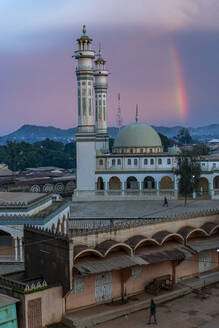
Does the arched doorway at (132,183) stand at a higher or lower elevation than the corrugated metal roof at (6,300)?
higher

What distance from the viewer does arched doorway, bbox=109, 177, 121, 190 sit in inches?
1941

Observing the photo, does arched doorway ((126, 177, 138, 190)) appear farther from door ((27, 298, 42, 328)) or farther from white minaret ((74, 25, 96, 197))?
door ((27, 298, 42, 328))

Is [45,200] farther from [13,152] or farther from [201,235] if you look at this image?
[13,152]

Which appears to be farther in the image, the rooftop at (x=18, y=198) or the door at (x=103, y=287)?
the rooftop at (x=18, y=198)

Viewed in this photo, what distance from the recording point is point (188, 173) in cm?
4353

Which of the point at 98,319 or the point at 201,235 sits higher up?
the point at 201,235

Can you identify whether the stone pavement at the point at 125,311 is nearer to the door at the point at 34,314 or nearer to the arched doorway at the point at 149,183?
the door at the point at 34,314

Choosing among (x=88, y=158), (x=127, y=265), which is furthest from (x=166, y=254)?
(x=88, y=158)

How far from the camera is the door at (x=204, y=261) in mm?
22191

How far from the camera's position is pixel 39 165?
317 feet

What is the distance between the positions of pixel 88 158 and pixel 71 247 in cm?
3010

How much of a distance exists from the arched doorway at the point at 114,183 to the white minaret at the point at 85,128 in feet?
11.4

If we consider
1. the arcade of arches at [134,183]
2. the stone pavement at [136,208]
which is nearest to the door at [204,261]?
the stone pavement at [136,208]

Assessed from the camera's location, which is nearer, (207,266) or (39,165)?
(207,266)
